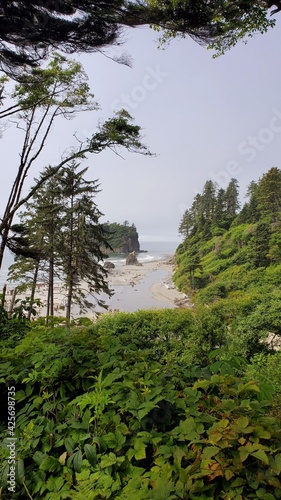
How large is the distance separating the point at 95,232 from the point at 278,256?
16.6 m

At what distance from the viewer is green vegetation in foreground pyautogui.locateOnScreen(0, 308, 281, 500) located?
24.3 inches

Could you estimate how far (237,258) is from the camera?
25.8m

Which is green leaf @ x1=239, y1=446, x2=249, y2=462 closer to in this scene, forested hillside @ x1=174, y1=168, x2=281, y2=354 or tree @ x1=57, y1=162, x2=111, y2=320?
forested hillside @ x1=174, y1=168, x2=281, y2=354

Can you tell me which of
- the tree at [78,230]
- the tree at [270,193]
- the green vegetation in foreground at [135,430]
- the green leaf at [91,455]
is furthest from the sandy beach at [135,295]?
the green leaf at [91,455]

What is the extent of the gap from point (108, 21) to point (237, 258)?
24161 mm

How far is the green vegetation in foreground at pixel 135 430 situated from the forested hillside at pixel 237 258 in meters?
9.54

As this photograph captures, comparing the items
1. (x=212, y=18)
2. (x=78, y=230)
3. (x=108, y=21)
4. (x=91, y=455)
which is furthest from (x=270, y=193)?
(x=91, y=455)

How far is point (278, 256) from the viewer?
2223cm

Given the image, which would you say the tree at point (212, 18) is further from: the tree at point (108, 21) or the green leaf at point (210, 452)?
the green leaf at point (210, 452)

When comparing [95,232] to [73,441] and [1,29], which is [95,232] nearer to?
[1,29]

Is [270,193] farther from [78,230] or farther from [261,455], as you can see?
[261,455]

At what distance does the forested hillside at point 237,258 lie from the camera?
35.1 feet

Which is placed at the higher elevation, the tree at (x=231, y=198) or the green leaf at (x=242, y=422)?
the tree at (x=231, y=198)

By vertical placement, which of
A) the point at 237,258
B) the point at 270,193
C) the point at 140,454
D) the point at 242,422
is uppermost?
the point at 270,193
